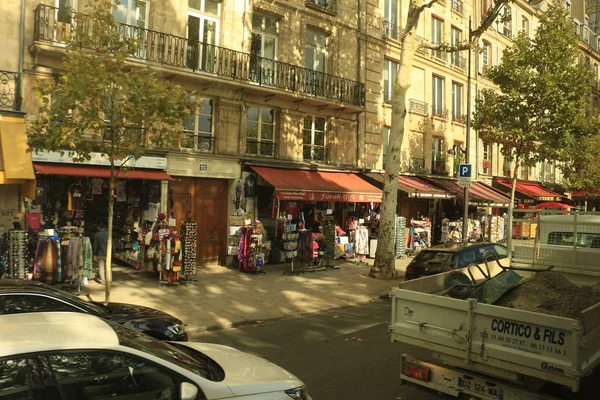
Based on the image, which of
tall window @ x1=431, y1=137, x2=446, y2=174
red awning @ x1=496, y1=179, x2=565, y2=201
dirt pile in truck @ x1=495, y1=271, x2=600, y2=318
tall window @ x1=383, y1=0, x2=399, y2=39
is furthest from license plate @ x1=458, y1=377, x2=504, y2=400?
red awning @ x1=496, y1=179, x2=565, y2=201

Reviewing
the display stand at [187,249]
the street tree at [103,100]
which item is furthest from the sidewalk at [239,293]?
the street tree at [103,100]

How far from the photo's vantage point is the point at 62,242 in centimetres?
1019

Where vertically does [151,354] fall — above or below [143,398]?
above

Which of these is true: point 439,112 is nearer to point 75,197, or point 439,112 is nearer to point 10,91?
point 75,197

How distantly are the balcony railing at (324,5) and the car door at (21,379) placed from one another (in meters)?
17.4

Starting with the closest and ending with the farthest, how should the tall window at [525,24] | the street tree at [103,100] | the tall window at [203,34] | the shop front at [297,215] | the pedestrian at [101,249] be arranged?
1. the street tree at [103,100]
2. the pedestrian at [101,249]
3. the shop front at [297,215]
4. the tall window at [203,34]
5. the tall window at [525,24]

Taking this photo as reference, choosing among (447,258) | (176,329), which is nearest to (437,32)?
(447,258)

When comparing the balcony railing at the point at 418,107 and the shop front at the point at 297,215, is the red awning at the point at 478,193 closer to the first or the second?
the balcony railing at the point at 418,107

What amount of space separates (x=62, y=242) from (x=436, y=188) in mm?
17005

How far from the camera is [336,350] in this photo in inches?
279

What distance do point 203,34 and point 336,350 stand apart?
475 inches

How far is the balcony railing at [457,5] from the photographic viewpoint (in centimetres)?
2525

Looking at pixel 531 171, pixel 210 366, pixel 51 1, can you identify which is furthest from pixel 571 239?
pixel 531 171

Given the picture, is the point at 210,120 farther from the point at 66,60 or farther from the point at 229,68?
the point at 66,60
